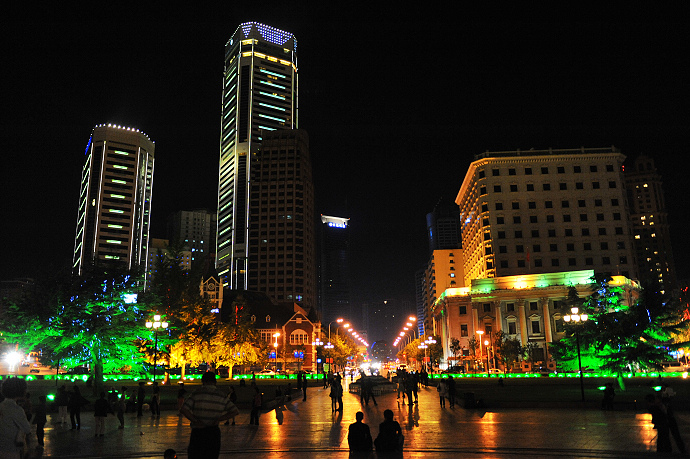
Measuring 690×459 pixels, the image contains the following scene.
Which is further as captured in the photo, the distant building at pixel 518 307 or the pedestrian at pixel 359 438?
the distant building at pixel 518 307

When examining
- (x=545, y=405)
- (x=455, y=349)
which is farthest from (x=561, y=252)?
(x=545, y=405)

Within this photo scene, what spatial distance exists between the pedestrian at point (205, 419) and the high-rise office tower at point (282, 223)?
549 ft

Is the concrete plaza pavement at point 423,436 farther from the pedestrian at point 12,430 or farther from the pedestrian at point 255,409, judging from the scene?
the pedestrian at point 12,430

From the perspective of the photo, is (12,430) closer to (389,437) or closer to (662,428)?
(389,437)

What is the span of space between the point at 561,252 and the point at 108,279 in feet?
287

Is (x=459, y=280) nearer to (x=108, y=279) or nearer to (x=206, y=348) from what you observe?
(x=206, y=348)

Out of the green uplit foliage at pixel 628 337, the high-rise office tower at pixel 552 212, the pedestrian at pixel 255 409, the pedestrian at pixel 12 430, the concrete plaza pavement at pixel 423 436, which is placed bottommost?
the concrete plaza pavement at pixel 423 436

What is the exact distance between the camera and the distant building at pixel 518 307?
289ft

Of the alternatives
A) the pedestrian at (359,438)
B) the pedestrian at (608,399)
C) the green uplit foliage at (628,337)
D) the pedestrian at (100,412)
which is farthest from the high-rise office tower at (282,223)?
the pedestrian at (359,438)

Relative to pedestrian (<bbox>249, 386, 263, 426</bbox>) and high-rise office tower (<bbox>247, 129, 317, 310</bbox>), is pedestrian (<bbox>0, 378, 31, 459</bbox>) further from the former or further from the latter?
high-rise office tower (<bbox>247, 129, 317, 310</bbox>)

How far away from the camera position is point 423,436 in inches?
661

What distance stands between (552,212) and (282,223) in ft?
331

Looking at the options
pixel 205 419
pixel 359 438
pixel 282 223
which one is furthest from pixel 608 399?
pixel 282 223

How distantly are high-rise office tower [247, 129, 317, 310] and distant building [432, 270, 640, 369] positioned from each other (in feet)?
281
